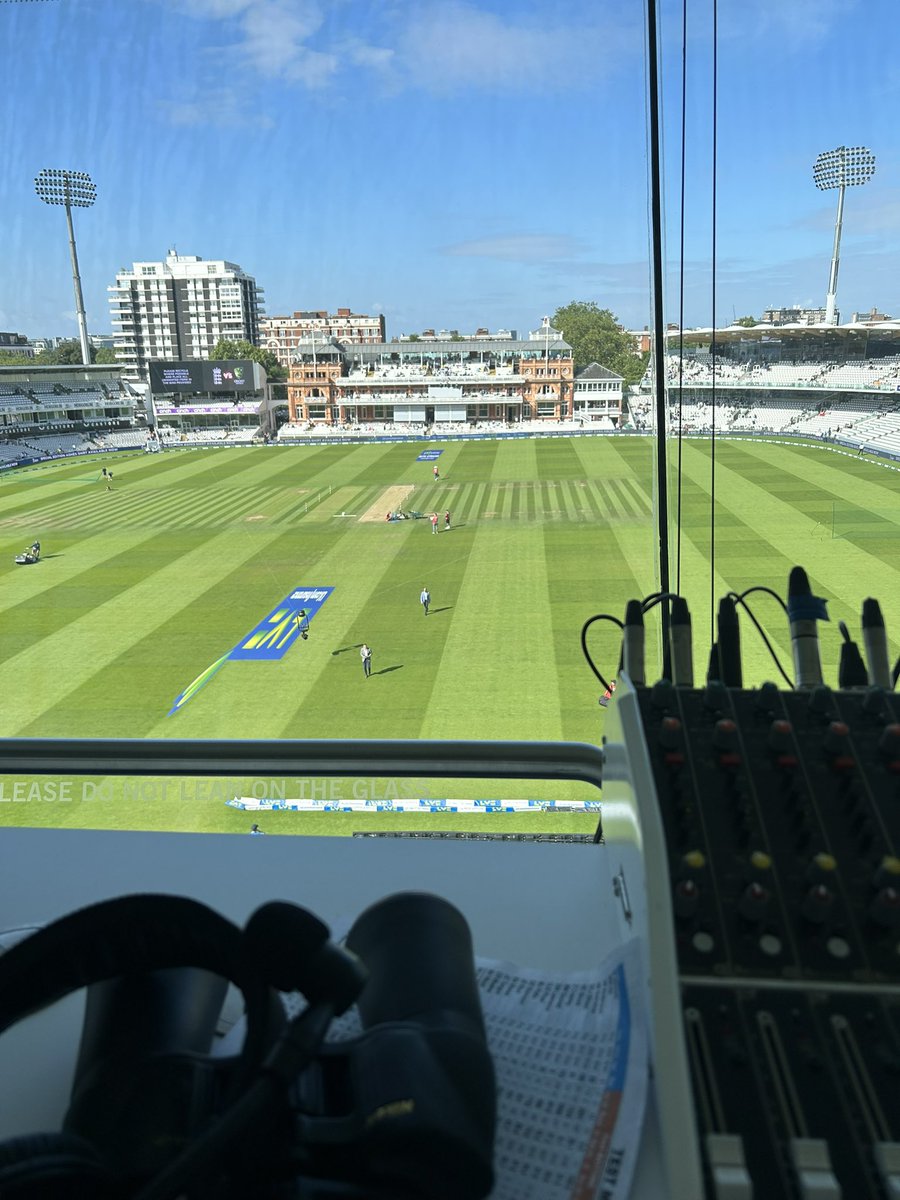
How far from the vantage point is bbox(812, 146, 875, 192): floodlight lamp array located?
3371mm

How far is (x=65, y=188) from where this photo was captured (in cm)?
492

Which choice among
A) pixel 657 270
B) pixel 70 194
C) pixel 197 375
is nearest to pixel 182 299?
pixel 70 194

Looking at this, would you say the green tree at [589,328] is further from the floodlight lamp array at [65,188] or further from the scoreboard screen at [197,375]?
the scoreboard screen at [197,375]

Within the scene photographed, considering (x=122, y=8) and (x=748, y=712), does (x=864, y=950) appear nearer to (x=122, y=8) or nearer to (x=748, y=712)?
(x=748, y=712)

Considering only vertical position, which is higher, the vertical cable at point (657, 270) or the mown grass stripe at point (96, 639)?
the vertical cable at point (657, 270)

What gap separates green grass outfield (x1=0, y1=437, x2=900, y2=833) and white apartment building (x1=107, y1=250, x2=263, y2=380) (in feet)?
11.6

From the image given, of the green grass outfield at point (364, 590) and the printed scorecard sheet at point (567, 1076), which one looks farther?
the green grass outfield at point (364, 590)

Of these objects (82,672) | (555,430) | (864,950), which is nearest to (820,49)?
(864,950)

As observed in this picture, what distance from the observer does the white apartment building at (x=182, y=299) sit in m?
9.78

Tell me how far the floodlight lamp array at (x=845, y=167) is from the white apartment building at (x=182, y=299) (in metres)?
7.29

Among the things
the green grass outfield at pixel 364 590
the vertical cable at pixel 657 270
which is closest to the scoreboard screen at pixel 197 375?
the green grass outfield at pixel 364 590

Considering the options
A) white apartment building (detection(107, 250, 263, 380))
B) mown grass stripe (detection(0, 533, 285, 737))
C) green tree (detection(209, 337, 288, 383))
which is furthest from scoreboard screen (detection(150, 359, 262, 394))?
mown grass stripe (detection(0, 533, 285, 737))

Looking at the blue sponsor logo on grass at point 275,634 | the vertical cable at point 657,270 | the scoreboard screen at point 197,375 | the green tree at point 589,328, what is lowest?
the blue sponsor logo on grass at point 275,634

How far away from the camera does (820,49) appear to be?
2094 millimetres
